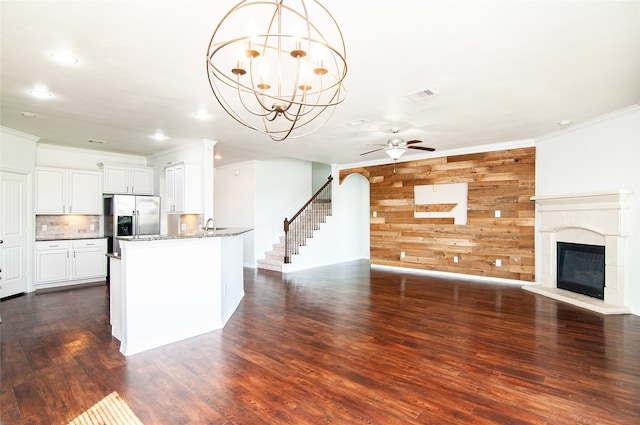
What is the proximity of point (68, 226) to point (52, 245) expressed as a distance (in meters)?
0.73

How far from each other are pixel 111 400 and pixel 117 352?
3.33 feet

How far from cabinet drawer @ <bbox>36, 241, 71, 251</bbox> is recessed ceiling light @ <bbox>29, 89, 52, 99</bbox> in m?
3.40

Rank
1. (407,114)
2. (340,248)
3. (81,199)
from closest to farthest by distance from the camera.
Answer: (407,114)
(81,199)
(340,248)

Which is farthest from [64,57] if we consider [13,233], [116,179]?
[116,179]

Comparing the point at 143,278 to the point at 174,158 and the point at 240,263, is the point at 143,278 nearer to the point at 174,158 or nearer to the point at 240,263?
the point at 240,263

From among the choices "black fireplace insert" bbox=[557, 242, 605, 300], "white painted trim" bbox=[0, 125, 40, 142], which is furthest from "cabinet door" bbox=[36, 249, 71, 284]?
"black fireplace insert" bbox=[557, 242, 605, 300]

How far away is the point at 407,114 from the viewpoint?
4.66 metres

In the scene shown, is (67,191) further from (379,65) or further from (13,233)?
(379,65)

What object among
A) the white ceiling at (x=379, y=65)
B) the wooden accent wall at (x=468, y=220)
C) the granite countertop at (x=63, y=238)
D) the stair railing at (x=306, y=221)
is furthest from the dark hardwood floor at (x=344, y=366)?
the stair railing at (x=306, y=221)

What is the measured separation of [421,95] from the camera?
3.93m

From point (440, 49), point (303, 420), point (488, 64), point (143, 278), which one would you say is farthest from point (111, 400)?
point (488, 64)

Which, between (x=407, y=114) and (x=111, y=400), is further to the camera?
(x=407, y=114)

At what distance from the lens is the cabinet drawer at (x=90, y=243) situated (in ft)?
21.4

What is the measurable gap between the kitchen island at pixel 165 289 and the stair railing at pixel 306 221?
4.06m
